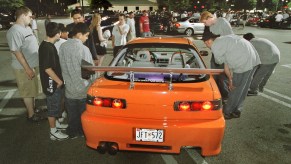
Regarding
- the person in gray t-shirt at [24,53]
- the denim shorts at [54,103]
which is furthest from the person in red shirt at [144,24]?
the denim shorts at [54,103]

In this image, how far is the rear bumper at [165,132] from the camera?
3139 mm

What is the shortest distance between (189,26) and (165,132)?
18137 millimetres

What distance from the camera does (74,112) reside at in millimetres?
4074

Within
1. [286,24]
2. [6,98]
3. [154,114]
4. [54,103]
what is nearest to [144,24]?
[6,98]

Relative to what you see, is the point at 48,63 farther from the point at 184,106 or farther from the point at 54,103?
the point at 184,106

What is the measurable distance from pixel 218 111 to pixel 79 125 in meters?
2.11

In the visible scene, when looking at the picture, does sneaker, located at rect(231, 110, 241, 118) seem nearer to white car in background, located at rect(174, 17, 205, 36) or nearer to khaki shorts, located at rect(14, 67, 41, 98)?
khaki shorts, located at rect(14, 67, 41, 98)

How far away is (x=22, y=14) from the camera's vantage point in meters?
4.61

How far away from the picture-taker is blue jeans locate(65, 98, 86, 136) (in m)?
4.00

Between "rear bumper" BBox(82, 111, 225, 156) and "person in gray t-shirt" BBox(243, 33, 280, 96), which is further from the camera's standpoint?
"person in gray t-shirt" BBox(243, 33, 280, 96)

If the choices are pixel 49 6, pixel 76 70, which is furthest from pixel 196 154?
pixel 49 6

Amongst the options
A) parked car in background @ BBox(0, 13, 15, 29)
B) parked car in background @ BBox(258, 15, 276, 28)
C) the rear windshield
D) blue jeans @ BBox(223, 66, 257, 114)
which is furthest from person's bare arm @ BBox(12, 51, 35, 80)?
parked car in background @ BBox(258, 15, 276, 28)

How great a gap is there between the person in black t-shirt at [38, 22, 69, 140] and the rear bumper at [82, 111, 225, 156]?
995 millimetres

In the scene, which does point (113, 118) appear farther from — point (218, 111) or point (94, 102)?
point (218, 111)
